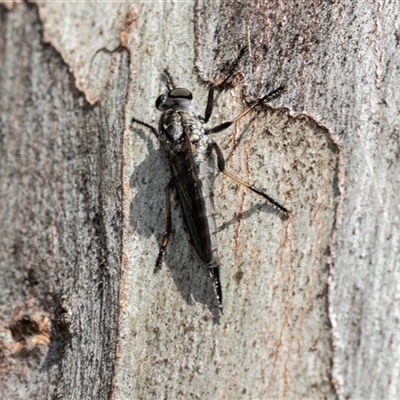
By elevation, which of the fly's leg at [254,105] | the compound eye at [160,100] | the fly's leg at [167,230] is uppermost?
the compound eye at [160,100]

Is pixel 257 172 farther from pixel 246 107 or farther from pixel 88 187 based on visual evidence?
pixel 88 187

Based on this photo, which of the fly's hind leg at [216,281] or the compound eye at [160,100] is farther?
the compound eye at [160,100]

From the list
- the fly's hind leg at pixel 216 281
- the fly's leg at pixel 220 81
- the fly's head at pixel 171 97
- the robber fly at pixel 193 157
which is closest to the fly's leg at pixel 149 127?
the robber fly at pixel 193 157

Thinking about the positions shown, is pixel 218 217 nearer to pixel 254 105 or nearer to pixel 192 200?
pixel 192 200

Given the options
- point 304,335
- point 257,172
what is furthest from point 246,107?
point 304,335

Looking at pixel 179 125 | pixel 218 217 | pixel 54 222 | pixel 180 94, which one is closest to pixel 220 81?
pixel 180 94

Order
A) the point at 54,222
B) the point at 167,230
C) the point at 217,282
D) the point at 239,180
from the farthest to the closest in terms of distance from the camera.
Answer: the point at 54,222
the point at 167,230
the point at 239,180
the point at 217,282

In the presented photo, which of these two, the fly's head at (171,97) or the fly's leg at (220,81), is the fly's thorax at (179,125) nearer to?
the fly's head at (171,97)
